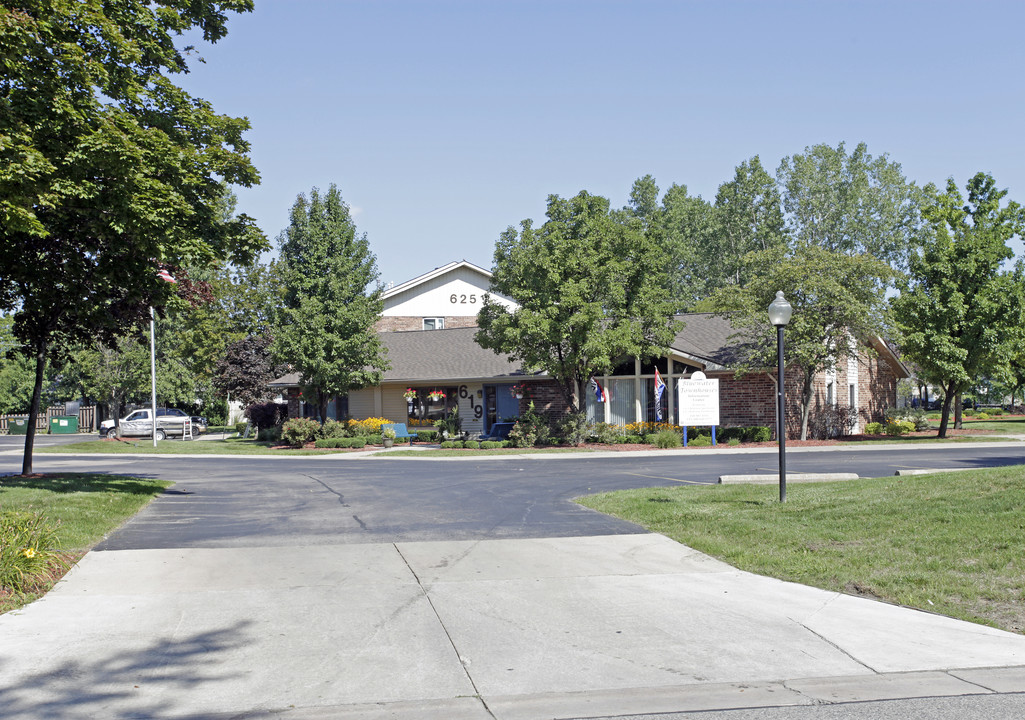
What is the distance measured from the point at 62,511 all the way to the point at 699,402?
21858 mm

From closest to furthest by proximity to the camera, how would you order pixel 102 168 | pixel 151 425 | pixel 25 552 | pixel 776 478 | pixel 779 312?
pixel 25 552, pixel 102 168, pixel 779 312, pixel 776 478, pixel 151 425

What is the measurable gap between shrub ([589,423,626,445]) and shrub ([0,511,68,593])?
23.7m

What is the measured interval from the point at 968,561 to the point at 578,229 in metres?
23.2

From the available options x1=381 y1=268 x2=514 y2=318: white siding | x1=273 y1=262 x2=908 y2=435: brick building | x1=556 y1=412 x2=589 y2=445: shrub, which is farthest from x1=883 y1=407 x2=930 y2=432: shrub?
x1=381 y1=268 x2=514 y2=318: white siding

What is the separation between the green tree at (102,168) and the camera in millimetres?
11414

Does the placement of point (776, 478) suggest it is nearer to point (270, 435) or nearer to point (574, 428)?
point (574, 428)

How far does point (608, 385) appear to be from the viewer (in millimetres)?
34406

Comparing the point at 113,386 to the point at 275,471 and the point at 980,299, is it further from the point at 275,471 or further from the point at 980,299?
the point at 980,299

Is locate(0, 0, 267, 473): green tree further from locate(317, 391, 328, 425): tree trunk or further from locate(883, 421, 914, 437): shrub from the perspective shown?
locate(883, 421, 914, 437): shrub

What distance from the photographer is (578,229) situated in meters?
30.8

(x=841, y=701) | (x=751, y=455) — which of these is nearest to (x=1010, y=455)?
(x=751, y=455)

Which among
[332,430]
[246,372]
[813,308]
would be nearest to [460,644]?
[813,308]

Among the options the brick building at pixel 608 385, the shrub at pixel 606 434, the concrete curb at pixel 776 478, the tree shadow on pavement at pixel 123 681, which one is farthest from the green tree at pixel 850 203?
the tree shadow on pavement at pixel 123 681

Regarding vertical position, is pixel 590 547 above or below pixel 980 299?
below
